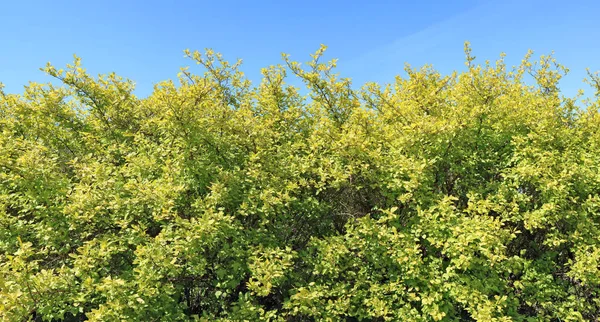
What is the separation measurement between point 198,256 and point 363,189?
3695 millimetres

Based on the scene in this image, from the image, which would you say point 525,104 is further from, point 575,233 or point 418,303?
point 418,303

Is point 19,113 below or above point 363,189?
above

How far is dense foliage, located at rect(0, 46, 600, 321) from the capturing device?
572 cm

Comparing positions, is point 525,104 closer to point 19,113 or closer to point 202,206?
point 202,206

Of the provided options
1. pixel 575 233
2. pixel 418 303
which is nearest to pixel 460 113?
pixel 575 233

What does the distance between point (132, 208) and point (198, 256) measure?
4.89ft

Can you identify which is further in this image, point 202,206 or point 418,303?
point 418,303

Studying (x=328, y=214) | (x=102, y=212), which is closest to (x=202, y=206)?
(x=102, y=212)

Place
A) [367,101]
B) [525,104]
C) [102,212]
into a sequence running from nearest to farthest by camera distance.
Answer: [102,212] → [525,104] → [367,101]

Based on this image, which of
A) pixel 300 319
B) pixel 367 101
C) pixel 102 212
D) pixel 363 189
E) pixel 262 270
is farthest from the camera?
pixel 367 101

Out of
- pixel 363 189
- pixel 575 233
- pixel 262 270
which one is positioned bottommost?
pixel 262 270

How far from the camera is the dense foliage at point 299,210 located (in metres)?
5.72

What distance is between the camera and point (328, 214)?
25.3 ft

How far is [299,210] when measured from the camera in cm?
736
